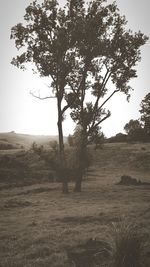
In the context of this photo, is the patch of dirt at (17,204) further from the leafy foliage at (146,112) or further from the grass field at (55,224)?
the leafy foliage at (146,112)

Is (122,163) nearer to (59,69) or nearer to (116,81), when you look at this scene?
(116,81)

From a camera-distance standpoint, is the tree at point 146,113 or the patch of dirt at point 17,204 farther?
the tree at point 146,113

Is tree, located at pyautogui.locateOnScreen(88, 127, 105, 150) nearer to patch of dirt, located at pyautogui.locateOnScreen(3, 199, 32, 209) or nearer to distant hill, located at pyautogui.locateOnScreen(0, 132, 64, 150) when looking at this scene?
patch of dirt, located at pyautogui.locateOnScreen(3, 199, 32, 209)

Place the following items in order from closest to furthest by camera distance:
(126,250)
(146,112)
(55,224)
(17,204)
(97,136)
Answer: (126,250)
(55,224)
(17,204)
(97,136)
(146,112)

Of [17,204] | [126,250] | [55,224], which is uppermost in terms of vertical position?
[126,250]

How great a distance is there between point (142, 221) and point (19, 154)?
121 ft

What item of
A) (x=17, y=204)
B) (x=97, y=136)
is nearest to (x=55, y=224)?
(x=17, y=204)

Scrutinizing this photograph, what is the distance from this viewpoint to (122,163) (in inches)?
2074

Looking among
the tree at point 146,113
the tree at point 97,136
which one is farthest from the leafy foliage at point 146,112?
the tree at point 97,136

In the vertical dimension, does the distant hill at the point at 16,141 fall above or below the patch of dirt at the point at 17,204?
above

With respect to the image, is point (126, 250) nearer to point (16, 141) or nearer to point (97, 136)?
point (97, 136)

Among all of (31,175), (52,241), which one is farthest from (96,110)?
(52,241)

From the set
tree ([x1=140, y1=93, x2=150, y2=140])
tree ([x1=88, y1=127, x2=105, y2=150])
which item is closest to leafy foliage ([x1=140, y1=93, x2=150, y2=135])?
tree ([x1=140, y1=93, x2=150, y2=140])

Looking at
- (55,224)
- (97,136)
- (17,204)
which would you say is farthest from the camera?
(97,136)
